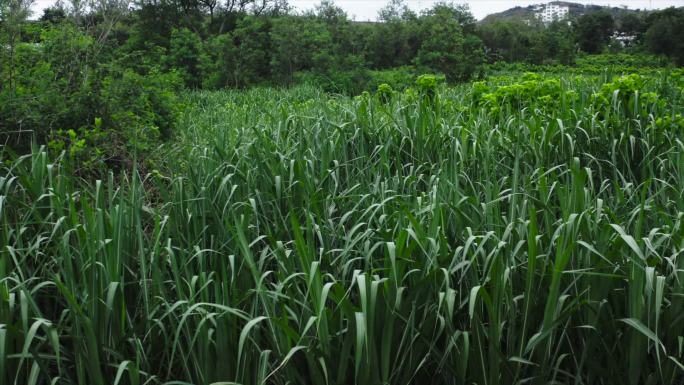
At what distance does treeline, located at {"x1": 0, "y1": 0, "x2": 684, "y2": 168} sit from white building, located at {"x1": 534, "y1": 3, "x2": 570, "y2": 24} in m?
2.52

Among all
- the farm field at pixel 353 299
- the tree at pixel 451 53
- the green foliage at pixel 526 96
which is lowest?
the farm field at pixel 353 299

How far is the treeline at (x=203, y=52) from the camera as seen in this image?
15.7 ft

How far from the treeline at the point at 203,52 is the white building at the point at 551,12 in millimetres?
2516

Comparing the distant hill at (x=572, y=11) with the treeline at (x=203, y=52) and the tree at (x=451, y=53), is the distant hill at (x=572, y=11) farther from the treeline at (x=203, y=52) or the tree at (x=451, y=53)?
the tree at (x=451, y=53)

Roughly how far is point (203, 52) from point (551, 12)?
27781 mm

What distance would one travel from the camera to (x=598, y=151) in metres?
4.05

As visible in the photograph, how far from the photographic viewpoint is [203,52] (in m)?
17.0

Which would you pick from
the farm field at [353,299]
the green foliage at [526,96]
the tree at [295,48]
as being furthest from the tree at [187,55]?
the farm field at [353,299]

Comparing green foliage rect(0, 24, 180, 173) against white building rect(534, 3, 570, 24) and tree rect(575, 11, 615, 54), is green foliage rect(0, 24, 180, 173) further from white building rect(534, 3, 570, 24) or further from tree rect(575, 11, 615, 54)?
white building rect(534, 3, 570, 24)

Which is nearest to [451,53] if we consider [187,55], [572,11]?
[187,55]

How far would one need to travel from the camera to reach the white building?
34681 mm

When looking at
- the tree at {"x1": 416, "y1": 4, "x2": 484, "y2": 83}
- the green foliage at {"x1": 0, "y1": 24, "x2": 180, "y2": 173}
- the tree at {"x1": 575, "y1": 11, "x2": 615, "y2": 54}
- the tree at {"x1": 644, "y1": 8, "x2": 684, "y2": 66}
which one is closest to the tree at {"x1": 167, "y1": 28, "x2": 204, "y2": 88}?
the tree at {"x1": 416, "y1": 4, "x2": 484, "y2": 83}

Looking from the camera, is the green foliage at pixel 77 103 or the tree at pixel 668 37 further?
the tree at pixel 668 37

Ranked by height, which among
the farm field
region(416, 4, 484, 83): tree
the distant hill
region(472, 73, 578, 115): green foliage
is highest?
the distant hill
